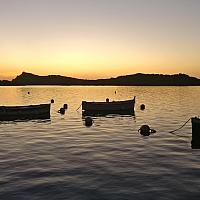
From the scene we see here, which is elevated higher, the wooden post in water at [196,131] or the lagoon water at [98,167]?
the wooden post in water at [196,131]

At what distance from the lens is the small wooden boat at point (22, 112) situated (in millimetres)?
53153

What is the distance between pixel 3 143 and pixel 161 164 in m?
16.7

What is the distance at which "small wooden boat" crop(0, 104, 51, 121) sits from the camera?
5315 centimetres

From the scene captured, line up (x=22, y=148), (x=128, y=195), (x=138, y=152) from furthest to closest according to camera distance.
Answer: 1. (x=22, y=148)
2. (x=138, y=152)
3. (x=128, y=195)

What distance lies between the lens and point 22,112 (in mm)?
54344

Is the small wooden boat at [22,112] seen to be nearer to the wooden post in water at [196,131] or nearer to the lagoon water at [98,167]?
the lagoon water at [98,167]

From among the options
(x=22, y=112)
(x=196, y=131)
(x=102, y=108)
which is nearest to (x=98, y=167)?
(x=196, y=131)

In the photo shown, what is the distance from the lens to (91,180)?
1797cm

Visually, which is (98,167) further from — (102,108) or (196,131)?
(102,108)

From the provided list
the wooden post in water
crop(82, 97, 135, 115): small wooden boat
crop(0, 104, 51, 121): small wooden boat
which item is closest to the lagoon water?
the wooden post in water

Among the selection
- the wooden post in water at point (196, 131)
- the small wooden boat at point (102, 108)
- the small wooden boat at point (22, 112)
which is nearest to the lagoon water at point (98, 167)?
the wooden post in water at point (196, 131)

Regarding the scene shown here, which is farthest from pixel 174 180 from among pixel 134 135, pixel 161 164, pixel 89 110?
pixel 89 110

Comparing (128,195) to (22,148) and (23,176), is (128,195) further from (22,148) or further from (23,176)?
(22,148)

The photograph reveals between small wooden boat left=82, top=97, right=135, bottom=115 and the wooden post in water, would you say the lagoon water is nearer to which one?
the wooden post in water
